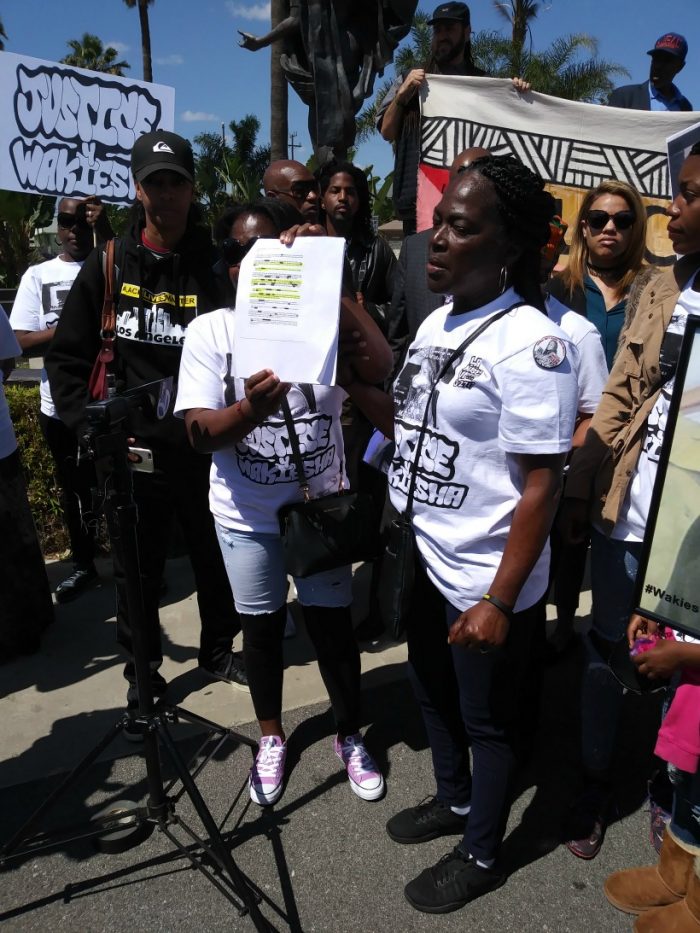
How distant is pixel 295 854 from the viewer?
228 cm

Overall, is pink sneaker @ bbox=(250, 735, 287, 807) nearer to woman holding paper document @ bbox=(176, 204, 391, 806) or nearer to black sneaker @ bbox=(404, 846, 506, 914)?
woman holding paper document @ bbox=(176, 204, 391, 806)

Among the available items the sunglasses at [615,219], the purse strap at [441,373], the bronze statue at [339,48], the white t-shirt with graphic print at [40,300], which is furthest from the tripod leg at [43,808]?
the bronze statue at [339,48]

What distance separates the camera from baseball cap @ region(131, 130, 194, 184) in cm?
264

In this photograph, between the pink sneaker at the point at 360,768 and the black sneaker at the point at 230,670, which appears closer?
the pink sneaker at the point at 360,768

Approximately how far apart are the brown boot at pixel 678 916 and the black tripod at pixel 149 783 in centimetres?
101

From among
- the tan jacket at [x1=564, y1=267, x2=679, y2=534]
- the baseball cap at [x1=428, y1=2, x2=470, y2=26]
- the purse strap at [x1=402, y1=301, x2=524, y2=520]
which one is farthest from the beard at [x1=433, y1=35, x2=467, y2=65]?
the purse strap at [x1=402, y1=301, x2=524, y2=520]

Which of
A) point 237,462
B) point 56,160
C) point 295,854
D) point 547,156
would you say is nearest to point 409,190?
point 547,156

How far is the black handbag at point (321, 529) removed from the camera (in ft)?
7.33

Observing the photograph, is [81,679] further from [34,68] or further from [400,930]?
[34,68]

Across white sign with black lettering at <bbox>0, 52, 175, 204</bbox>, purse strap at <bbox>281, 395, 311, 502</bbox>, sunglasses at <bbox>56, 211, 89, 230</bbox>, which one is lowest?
purse strap at <bbox>281, 395, 311, 502</bbox>

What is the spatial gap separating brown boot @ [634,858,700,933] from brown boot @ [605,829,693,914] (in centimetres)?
5

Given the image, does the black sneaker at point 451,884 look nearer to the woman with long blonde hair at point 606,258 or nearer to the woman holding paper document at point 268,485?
the woman holding paper document at point 268,485

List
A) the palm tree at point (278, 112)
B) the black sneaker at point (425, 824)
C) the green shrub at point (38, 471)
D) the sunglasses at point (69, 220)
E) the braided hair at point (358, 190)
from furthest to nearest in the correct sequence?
the palm tree at point (278, 112) → the green shrub at point (38, 471) → the sunglasses at point (69, 220) → the braided hair at point (358, 190) → the black sneaker at point (425, 824)

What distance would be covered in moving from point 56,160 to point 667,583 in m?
4.17
